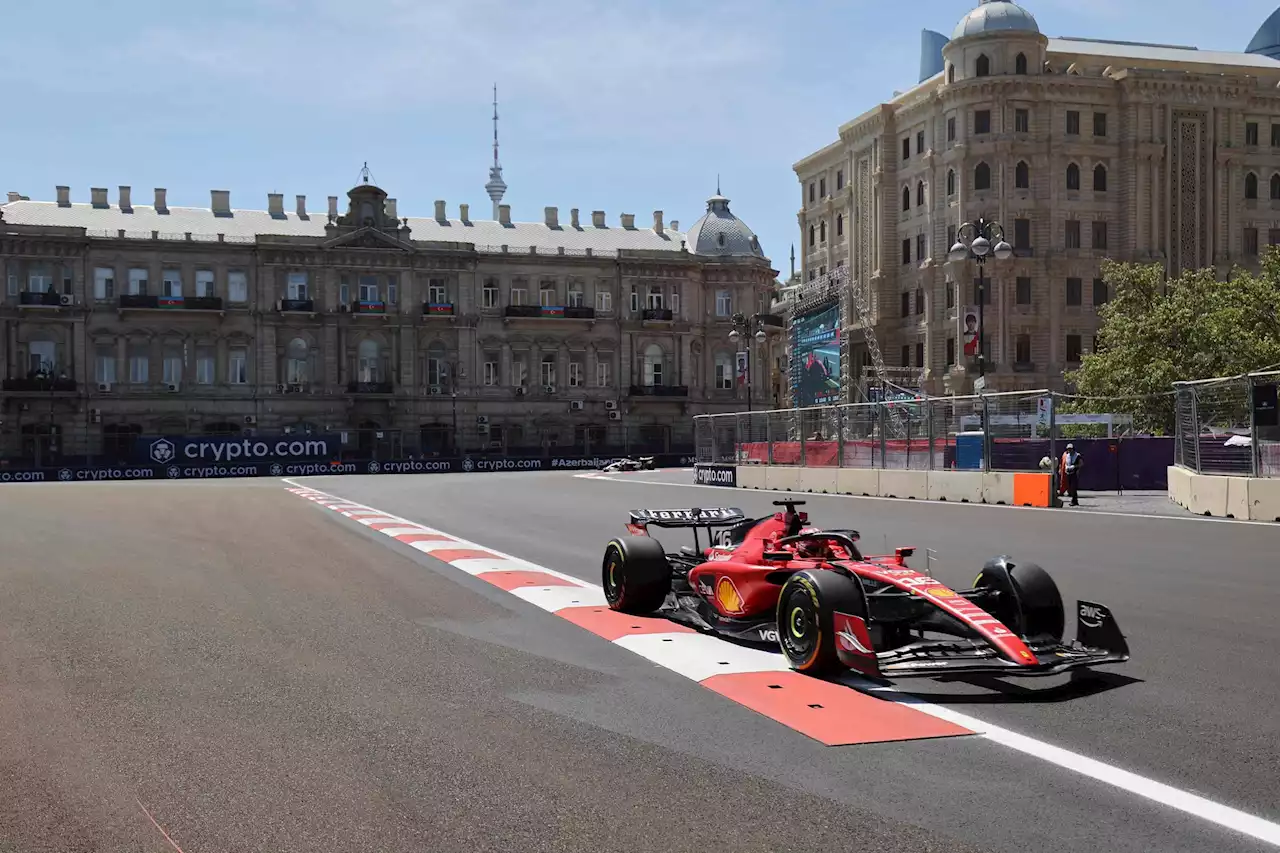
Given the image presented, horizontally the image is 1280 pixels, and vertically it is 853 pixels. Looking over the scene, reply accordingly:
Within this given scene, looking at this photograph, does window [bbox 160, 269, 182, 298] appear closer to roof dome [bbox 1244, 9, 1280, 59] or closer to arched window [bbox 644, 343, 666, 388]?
arched window [bbox 644, 343, 666, 388]

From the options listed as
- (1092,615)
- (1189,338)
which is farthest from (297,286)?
(1092,615)

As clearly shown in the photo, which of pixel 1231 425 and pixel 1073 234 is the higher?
pixel 1073 234

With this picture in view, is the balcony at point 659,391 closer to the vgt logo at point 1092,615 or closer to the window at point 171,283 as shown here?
the window at point 171,283

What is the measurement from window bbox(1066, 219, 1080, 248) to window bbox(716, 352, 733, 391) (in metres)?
22.4

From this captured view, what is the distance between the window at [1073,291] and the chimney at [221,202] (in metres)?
48.6

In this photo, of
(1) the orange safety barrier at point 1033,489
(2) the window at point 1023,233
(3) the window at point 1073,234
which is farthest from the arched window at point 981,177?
(1) the orange safety barrier at point 1033,489

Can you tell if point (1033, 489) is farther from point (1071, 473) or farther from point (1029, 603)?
point (1029, 603)

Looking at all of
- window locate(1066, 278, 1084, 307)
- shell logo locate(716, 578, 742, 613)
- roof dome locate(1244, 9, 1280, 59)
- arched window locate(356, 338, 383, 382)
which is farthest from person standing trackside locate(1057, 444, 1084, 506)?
roof dome locate(1244, 9, 1280, 59)

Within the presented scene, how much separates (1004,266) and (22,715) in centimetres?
6385

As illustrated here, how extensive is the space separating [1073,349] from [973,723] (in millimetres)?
65002

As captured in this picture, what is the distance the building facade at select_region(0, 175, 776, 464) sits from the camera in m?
68.5

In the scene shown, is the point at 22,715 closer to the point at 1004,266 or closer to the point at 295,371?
the point at 1004,266

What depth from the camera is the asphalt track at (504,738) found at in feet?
15.1

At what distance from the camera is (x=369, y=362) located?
73.9 m
